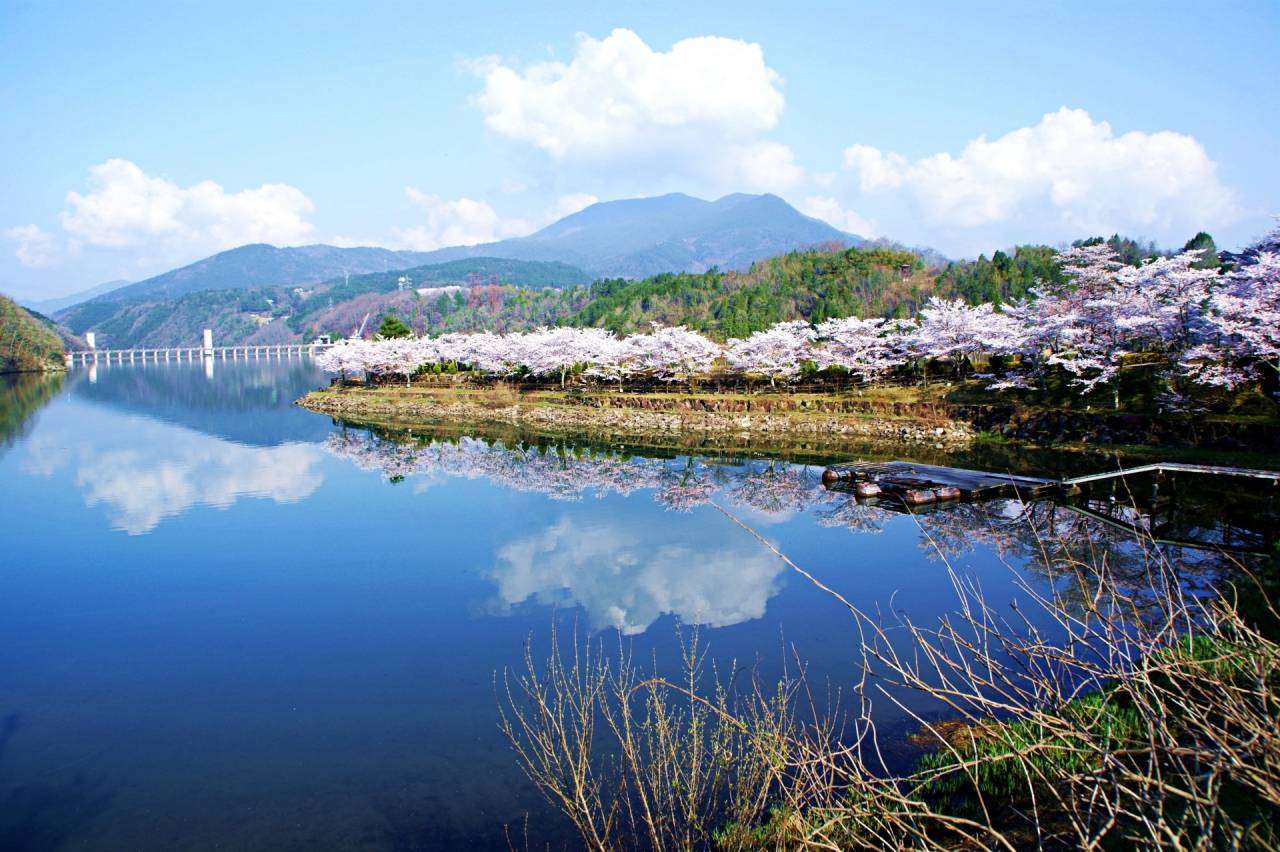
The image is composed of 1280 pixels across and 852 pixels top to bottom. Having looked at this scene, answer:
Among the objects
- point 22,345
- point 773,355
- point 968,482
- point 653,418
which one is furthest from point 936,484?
point 22,345

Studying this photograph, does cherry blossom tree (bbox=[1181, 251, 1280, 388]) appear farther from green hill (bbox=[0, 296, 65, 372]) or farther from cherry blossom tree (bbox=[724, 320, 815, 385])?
green hill (bbox=[0, 296, 65, 372])

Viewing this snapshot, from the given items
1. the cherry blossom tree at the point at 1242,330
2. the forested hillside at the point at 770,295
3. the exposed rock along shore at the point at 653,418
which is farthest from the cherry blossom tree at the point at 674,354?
the cherry blossom tree at the point at 1242,330

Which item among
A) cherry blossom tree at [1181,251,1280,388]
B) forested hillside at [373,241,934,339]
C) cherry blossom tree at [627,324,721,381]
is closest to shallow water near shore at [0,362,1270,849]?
cherry blossom tree at [1181,251,1280,388]

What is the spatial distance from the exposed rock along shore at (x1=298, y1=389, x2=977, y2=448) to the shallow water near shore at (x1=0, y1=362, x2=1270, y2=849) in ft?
20.0

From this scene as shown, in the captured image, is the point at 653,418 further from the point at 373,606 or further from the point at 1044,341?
the point at 373,606

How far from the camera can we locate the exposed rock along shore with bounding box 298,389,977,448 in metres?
32.8

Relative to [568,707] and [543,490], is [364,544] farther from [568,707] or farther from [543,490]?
[568,707]

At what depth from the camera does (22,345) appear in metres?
86.8

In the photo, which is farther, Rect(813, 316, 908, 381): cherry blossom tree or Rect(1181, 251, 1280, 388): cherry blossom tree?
Rect(813, 316, 908, 381): cherry blossom tree

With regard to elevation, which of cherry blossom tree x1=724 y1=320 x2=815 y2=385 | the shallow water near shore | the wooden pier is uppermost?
cherry blossom tree x1=724 y1=320 x2=815 y2=385

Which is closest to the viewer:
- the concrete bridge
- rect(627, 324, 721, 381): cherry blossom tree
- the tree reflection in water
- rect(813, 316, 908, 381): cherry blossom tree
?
the tree reflection in water

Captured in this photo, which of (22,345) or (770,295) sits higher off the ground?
(770,295)

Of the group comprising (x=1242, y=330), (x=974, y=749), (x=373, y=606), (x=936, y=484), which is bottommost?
(x=373, y=606)

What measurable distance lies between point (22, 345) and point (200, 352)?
93850 mm
